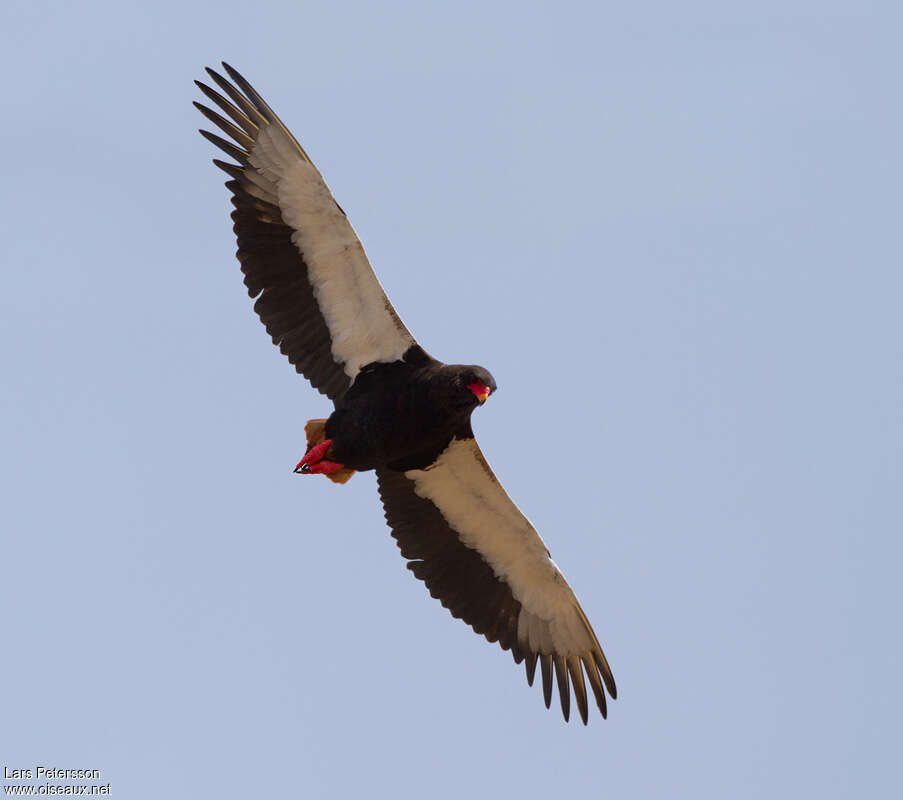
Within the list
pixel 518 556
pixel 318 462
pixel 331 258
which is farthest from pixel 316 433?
pixel 518 556

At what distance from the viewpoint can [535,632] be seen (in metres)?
14.6

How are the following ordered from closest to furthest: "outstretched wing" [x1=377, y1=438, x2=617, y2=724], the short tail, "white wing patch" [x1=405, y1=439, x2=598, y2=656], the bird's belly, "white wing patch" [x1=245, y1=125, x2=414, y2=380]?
the bird's belly, "white wing patch" [x1=245, y1=125, x2=414, y2=380], the short tail, "white wing patch" [x1=405, y1=439, x2=598, y2=656], "outstretched wing" [x1=377, y1=438, x2=617, y2=724]

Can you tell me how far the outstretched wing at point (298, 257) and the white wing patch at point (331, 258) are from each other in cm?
1

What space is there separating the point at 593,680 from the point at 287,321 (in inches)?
198

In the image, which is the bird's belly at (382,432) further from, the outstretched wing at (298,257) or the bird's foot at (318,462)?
the outstretched wing at (298,257)

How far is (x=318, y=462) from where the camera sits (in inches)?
535

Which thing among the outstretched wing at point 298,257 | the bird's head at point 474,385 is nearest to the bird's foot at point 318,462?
the outstretched wing at point 298,257

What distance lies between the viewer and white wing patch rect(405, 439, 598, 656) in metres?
14.4

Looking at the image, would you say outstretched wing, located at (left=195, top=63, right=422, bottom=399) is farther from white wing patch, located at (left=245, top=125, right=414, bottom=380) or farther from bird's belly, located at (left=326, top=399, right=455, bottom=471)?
bird's belly, located at (left=326, top=399, right=455, bottom=471)

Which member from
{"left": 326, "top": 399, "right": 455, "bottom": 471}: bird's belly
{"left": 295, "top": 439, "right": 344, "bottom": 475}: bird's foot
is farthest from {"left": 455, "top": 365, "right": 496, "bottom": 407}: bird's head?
{"left": 295, "top": 439, "right": 344, "bottom": 475}: bird's foot

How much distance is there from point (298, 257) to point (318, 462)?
6.92ft

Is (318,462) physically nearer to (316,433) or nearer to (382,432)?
(316,433)

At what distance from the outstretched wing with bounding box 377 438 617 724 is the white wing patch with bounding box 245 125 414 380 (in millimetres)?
1526

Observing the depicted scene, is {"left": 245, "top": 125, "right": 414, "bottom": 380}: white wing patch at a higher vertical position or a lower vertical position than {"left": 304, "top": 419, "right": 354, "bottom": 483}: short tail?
higher
